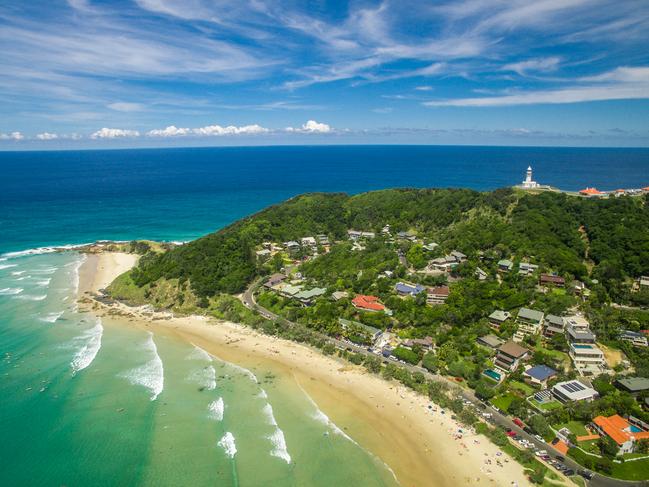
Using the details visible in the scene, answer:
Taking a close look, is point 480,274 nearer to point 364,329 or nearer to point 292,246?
point 364,329

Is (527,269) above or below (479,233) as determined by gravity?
below

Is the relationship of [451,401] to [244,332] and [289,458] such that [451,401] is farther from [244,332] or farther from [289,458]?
[244,332]

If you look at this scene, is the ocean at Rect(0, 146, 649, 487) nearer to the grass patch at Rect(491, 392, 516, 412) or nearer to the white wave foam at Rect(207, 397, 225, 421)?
the white wave foam at Rect(207, 397, 225, 421)

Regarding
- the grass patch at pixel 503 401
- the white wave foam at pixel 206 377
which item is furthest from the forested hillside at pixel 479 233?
the grass patch at pixel 503 401

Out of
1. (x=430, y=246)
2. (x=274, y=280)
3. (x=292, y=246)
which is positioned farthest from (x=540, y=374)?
(x=292, y=246)

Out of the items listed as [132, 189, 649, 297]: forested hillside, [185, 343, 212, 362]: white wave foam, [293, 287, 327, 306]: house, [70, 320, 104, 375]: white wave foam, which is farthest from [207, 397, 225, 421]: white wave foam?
[132, 189, 649, 297]: forested hillside

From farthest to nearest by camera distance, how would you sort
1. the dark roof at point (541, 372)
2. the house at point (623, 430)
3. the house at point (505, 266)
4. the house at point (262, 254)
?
the house at point (262, 254) < the house at point (505, 266) < the dark roof at point (541, 372) < the house at point (623, 430)

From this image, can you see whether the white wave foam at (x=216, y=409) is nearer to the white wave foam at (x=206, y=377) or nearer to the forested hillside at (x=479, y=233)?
the white wave foam at (x=206, y=377)

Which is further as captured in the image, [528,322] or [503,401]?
[528,322]

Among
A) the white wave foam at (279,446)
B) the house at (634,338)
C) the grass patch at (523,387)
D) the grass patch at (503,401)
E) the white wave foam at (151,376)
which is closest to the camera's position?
the white wave foam at (279,446)
